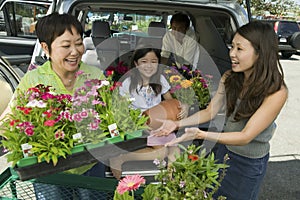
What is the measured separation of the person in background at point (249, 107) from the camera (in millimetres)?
1470

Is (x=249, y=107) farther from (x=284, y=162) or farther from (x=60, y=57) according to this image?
(x=284, y=162)

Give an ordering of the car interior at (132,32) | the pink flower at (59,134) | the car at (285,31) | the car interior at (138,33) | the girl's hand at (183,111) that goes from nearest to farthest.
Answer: the pink flower at (59,134)
the girl's hand at (183,111)
the car interior at (138,33)
the car interior at (132,32)
the car at (285,31)

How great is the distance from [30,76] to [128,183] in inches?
33.0

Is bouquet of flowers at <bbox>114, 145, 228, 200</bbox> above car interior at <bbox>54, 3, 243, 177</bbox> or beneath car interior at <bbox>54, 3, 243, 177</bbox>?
beneath

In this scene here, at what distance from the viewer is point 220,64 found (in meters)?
3.52

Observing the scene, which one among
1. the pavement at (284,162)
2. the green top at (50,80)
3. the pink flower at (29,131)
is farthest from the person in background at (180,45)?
the pink flower at (29,131)

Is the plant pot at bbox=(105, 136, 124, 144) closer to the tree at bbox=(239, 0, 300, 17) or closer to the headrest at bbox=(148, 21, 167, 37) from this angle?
Answer: the headrest at bbox=(148, 21, 167, 37)

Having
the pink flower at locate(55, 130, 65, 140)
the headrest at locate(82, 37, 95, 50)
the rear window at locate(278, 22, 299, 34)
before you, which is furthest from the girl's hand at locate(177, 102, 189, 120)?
the rear window at locate(278, 22, 299, 34)

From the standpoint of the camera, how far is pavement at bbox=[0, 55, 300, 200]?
2.80 m

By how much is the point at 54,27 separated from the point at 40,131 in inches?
24.2

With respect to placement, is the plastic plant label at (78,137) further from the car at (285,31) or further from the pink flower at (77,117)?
the car at (285,31)

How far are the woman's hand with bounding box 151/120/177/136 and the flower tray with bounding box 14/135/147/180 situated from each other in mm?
119

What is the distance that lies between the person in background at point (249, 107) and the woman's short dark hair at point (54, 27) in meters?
0.67

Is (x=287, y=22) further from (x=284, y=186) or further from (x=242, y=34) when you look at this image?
(x=242, y=34)
